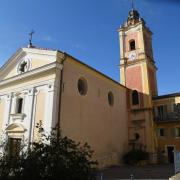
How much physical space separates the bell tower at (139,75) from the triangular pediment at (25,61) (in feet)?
33.0

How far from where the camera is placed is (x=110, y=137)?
19812 millimetres

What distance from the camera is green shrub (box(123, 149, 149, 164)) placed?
20312 millimetres

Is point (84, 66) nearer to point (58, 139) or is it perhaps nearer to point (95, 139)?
point (95, 139)

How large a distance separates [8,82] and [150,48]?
1579 centimetres

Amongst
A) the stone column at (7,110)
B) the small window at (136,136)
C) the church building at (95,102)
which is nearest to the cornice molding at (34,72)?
the church building at (95,102)

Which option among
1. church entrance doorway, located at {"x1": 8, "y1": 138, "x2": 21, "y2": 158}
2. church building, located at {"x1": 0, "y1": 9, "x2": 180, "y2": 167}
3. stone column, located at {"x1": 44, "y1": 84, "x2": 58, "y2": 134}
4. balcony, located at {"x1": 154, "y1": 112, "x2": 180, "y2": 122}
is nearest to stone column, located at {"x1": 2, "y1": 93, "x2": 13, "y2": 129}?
church building, located at {"x1": 0, "y1": 9, "x2": 180, "y2": 167}

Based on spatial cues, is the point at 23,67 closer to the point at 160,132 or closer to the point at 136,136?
the point at 136,136

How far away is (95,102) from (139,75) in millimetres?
7244

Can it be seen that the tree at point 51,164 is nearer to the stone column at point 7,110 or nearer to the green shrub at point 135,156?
the stone column at point 7,110

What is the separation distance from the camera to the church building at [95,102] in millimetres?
16172

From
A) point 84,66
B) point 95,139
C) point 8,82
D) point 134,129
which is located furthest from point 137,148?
point 8,82

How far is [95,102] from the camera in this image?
741 inches

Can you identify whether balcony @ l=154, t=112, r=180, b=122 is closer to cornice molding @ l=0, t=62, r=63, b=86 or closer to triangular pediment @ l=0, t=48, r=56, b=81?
cornice molding @ l=0, t=62, r=63, b=86

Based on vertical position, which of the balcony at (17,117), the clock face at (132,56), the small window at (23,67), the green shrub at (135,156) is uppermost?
the clock face at (132,56)
